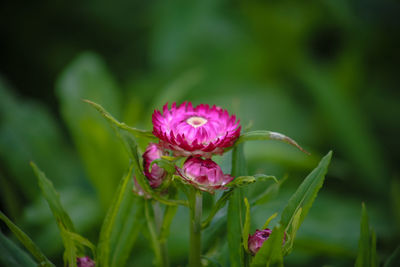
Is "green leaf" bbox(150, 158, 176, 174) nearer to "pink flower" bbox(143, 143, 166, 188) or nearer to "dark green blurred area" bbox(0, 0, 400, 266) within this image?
"pink flower" bbox(143, 143, 166, 188)

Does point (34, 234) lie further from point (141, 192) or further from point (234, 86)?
point (234, 86)

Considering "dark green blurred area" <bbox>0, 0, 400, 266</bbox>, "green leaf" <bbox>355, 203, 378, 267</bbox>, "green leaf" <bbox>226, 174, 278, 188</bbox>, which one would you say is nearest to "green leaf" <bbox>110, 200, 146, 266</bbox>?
"green leaf" <bbox>226, 174, 278, 188</bbox>

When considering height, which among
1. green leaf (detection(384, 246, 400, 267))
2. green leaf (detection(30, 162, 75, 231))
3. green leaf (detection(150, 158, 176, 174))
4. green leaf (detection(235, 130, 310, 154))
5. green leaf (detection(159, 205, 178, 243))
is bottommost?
green leaf (detection(384, 246, 400, 267))

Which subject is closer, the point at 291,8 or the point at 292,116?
the point at 292,116

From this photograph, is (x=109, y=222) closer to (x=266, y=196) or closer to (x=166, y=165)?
(x=166, y=165)

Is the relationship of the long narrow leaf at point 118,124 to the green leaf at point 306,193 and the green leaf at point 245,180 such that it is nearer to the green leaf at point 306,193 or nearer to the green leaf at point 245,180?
the green leaf at point 245,180

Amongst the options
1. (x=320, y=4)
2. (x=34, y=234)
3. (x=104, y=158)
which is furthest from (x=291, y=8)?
(x=34, y=234)
